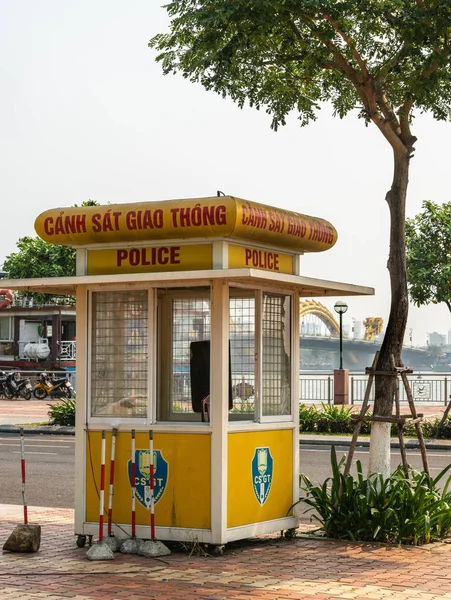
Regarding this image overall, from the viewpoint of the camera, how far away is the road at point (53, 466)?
1467 cm

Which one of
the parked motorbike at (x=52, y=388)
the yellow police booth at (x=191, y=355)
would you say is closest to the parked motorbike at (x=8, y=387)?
the parked motorbike at (x=52, y=388)

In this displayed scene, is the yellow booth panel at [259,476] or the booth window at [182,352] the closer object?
the yellow booth panel at [259,476]

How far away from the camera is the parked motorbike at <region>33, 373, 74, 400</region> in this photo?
1700 inches

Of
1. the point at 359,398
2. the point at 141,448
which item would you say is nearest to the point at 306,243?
the point at 141,448

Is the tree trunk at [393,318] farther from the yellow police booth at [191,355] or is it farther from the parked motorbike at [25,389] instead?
the parked motorbike at [25,389]

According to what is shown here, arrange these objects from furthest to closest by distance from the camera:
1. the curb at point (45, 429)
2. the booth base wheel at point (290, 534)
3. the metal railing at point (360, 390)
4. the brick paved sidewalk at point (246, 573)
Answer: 1. the metal railing at point (360, 390)
2. the curb at point (45, 429)
3. the booth base wheel at point (290, 534)
4. the brick paved sidewalk at point (246, 573)

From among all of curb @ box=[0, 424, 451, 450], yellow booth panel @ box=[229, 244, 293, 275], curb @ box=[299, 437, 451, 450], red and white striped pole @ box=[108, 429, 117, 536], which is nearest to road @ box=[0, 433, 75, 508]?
curb @ box=[0, 424, 451, 450]

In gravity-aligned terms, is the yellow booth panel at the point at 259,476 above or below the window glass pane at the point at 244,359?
below

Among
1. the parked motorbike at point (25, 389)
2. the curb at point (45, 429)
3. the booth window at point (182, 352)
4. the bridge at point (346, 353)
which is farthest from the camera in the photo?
the bridge at point (346, 353)

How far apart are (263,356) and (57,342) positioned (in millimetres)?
58850

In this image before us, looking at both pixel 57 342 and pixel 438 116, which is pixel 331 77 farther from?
pixel 57 342

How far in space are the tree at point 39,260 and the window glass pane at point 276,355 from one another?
141ft

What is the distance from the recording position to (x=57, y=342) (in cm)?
6794

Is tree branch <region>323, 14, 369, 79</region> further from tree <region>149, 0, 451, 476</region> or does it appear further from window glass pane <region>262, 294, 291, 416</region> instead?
window glass pane <region>262, 294, 291, 416</region>
